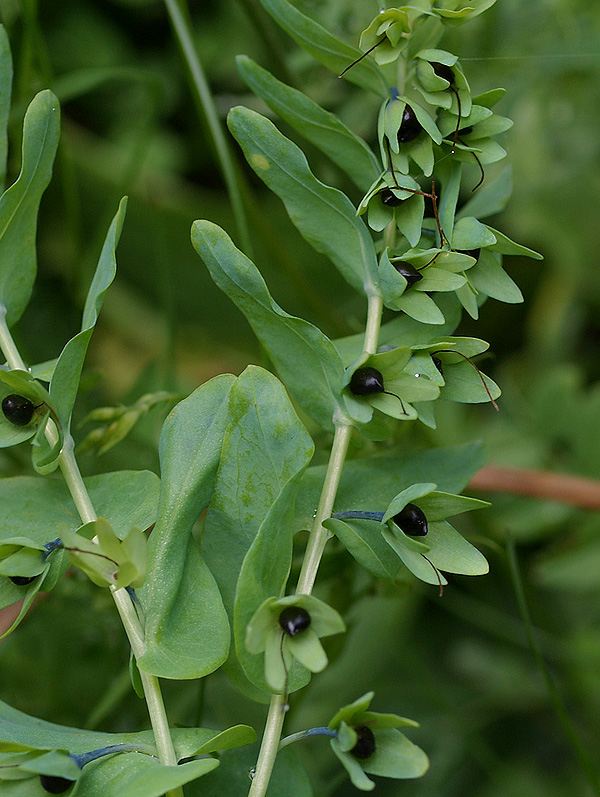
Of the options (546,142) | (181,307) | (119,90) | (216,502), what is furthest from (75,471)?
(119,90)

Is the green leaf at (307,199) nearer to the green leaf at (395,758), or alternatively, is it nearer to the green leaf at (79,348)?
the green leaf at (79,348)

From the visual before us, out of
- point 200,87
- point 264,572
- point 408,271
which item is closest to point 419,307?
point 408,271

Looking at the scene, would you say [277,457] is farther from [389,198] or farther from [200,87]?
[200,87]

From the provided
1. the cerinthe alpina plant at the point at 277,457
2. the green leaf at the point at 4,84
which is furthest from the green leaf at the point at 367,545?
the green leaf at the point at 4,84

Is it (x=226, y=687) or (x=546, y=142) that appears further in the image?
(x=546, y=142)

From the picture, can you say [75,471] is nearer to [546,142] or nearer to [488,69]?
[488,69]

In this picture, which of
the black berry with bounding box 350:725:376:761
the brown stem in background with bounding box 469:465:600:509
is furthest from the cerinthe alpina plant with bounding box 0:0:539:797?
the brown stem in background with bounding box 469:465:600:509
